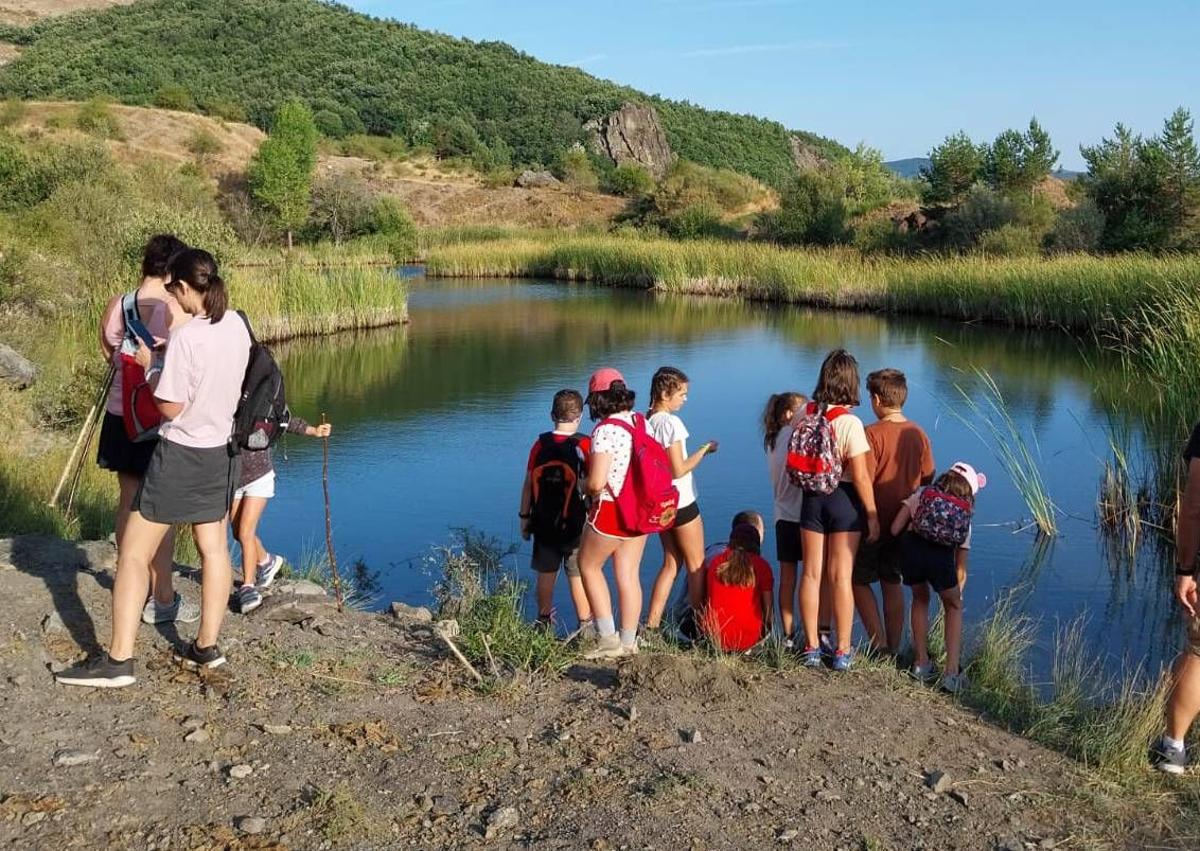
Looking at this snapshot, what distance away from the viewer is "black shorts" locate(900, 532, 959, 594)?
183 inches

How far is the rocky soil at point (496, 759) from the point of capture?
316cm

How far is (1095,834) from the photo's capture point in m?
3.31

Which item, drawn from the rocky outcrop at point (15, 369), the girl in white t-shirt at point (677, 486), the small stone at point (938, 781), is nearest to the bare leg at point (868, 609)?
the girl in white t-shirt at point (677, 486)

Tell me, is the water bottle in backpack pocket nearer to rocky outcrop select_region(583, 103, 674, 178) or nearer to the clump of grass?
the clump of grass

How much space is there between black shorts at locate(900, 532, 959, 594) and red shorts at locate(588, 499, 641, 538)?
3.84 ft

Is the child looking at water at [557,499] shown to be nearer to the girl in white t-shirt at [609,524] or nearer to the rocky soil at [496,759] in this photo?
the girl in white t-shirt at [609,524]

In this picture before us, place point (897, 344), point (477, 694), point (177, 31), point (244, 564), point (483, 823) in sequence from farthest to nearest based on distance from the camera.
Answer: point (177, 31) < point (897, 344) < point (244, 564) < point (477, 694) < point (483, 823)

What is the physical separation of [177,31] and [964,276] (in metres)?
73.6

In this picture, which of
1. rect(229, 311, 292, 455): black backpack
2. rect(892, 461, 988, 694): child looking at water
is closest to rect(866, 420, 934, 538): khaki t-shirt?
rect(892, 461, 988, 694): child looking at water

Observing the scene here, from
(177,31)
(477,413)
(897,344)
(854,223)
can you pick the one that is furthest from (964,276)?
(177,31)

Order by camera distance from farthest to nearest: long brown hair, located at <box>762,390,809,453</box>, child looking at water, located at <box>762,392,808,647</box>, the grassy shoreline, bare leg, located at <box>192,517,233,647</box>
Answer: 1. the grassy shoreline
2. long brown hair, located at <box>762,390,809,453</box>
3. child looking at water, located at <box>762,392,808,647</box>
4. bare leg, located at <box>192,517,233,647</box>

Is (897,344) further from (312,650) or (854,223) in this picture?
(854,223)

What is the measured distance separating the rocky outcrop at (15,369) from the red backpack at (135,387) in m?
6.95

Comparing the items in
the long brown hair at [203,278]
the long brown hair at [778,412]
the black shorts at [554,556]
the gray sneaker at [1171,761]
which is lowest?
the gray sneaker at [1171,761]
